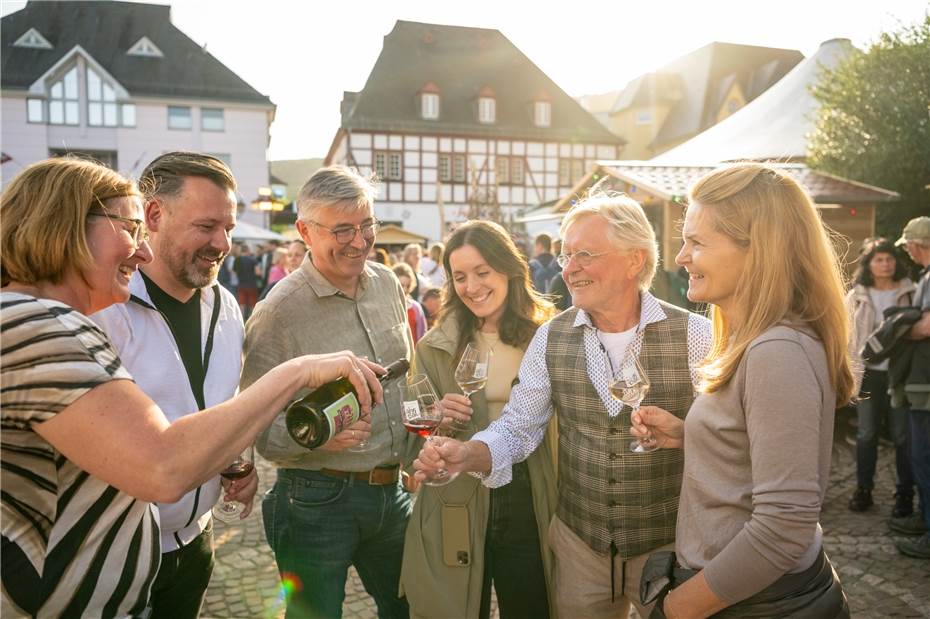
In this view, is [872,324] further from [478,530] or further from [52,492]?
[52,492]

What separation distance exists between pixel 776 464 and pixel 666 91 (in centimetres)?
4907

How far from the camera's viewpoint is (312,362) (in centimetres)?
169

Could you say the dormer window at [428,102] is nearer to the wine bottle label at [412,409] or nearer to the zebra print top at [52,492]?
the wine bottle label at [412,409]

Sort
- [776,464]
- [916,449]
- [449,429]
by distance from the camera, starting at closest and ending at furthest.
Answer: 1. [776,464]
2. [449,429]
3. [916,449]

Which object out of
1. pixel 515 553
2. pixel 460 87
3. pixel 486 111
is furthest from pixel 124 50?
pixel 515 553

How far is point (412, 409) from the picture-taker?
245cm

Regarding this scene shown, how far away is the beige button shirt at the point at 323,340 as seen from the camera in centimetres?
264

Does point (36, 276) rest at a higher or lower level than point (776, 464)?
higher

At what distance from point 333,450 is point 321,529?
0.36m


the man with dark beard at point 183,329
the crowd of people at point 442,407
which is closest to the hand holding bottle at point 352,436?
the crowd of people at point 442,407

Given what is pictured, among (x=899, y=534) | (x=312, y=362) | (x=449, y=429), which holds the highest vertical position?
(x=312, y=362)

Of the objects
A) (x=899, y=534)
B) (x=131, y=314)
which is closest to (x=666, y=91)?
(x=899, y=534)

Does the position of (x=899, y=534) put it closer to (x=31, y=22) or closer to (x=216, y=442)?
(x=216, y=442)

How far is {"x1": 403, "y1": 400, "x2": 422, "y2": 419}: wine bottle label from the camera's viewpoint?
245 cm
